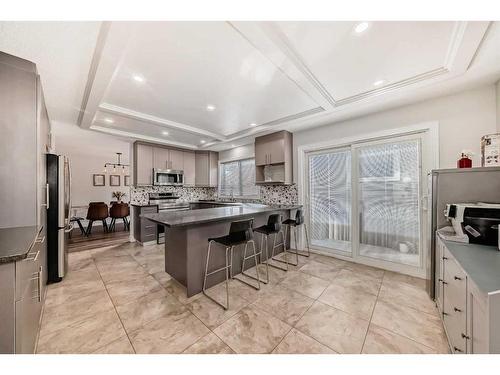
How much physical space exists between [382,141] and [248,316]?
3.02 m

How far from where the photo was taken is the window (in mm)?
5036

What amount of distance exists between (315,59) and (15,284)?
A: 263 cm

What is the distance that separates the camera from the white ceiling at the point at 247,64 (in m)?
1.39

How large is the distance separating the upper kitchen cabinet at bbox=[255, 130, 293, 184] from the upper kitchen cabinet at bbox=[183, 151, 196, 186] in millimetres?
2265

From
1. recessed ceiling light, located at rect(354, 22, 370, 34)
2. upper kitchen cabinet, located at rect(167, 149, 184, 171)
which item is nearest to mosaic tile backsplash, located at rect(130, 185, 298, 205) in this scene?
upper kitchen cabinet, located at rect(167, 149, 184, 171)

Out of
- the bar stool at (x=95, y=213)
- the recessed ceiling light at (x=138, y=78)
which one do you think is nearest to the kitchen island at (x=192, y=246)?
the recessed ceiling light at (x=138, y=78)

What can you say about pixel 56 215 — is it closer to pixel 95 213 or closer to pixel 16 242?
pixel 16 242

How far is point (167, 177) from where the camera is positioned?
4.92 meters

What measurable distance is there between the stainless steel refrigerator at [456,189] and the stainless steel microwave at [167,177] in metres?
4.96

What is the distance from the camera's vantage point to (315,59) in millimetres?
1734

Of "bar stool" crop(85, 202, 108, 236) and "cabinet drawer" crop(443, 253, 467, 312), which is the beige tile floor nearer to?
"cabinet drawer" crop(443, 253, 467, 312)
